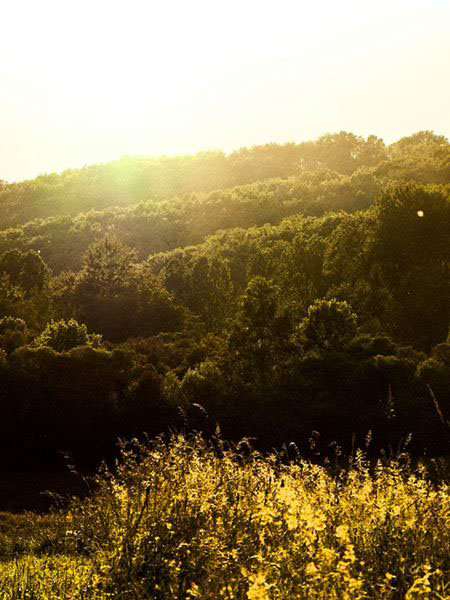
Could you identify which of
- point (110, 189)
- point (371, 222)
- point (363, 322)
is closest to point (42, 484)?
point (363, 322)

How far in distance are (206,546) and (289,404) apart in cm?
1634

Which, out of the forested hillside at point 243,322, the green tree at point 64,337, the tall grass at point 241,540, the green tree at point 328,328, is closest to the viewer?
the tall grass at point 241,540

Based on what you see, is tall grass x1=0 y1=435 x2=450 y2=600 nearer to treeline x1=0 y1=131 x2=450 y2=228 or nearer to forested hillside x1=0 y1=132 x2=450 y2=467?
forested hillside x1=0 y1=132 x2=450 y2=467

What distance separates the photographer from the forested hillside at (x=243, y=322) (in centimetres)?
2198

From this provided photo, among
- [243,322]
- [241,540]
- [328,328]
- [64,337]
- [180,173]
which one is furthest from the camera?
[180,173]

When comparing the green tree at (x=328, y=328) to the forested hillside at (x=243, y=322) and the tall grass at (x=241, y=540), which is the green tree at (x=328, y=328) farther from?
the tall grass at (x=241, y=540)

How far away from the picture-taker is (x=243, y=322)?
27.6 metres

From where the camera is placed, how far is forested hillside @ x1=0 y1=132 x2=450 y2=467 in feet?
72.1

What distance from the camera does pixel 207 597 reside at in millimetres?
5035

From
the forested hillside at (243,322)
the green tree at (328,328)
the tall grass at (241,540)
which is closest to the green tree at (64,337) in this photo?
the forested hillside at (243,322)

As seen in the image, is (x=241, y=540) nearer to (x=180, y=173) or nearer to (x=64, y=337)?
(x=64, y=337)

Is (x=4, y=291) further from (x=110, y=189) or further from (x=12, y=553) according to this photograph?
(x=110, y=189)

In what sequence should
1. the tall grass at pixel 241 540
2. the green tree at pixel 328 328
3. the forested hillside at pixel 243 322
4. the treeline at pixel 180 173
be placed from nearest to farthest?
the tall grass at pixel 241 540 → the forested hillside at pixel 243 322 → the green tree at pixel 328 328 → the treeline at pixel 180 173

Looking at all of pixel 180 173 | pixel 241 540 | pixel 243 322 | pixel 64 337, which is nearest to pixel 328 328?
pixel 243 322
